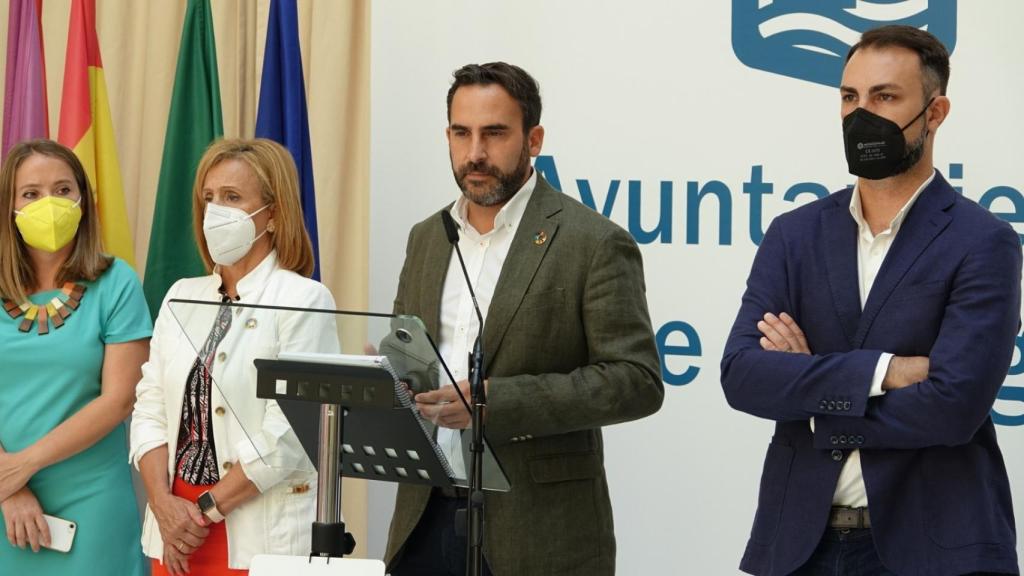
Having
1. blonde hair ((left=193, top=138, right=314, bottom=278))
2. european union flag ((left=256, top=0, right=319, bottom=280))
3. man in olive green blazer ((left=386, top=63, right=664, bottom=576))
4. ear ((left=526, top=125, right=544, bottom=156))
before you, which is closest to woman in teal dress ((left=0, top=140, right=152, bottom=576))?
blonde hair ((left=193, top=138, right=314, bottom=278))

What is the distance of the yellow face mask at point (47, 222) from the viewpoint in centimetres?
350

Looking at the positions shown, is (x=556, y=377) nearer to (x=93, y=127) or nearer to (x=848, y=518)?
(x=848, y=518)

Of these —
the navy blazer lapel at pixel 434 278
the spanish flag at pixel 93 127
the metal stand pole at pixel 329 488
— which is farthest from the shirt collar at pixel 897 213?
the spanish flag at pixel 93 127

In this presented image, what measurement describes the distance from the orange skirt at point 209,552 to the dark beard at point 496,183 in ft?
3.30

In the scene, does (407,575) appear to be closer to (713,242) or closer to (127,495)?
(127,495)

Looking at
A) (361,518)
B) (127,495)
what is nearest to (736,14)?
(361,518)

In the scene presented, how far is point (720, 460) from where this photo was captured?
4375 millimetres

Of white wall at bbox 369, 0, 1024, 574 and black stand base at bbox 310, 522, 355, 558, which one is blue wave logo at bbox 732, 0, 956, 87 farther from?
black stand base at bbox 310, 522, 355, 558

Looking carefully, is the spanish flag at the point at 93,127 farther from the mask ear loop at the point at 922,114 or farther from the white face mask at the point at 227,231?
the mask ear loop at the point at 922,114

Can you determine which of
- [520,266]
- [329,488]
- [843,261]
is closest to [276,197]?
[520,266]

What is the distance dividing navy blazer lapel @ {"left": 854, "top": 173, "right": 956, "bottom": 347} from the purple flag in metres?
3.22

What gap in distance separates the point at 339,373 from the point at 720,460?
2.65 metres

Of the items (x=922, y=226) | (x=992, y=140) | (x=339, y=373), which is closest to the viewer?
(x=339, y=373)

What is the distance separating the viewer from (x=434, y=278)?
118 inches
